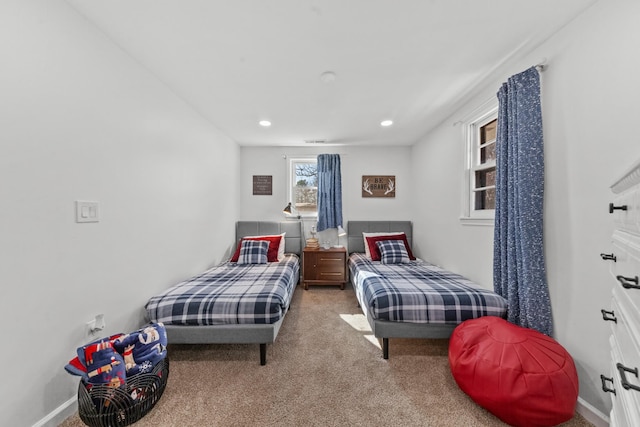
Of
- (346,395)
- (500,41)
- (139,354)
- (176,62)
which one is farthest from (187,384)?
(500,41)

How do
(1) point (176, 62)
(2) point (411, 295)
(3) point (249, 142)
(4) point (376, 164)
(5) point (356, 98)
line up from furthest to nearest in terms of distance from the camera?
(4) point (376, 164), (3) point (249, 142), (5) point (356, 98), (2) point (411, 295), (1) point (176, 62)

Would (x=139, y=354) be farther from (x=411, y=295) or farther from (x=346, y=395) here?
(x=411, y=295)

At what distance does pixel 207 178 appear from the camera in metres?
2.95

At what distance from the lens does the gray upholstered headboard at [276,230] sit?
12.8 ft

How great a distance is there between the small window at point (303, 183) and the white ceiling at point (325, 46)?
1.50m

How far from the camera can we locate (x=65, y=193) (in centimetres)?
132

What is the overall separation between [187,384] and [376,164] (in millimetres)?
3630

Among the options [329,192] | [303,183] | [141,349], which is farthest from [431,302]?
[303,183]

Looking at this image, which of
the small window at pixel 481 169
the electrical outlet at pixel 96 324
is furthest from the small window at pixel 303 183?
the electrical outlet at pixel 96 324

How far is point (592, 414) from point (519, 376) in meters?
0.52

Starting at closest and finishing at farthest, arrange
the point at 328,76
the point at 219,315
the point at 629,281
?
the point at 629,281 < the point at 219,315 < the point at 328,76

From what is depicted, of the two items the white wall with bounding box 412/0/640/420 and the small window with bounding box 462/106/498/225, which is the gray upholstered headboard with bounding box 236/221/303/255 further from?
the white wall with bounding box 412/0/640/420

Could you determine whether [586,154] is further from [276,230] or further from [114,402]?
[276,230]

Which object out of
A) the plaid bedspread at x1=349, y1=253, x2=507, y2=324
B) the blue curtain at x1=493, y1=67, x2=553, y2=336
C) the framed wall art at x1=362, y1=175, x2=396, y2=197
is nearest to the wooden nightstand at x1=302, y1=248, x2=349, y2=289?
the framed wall art at x1=362, y1=175, x2=396, y2=197
